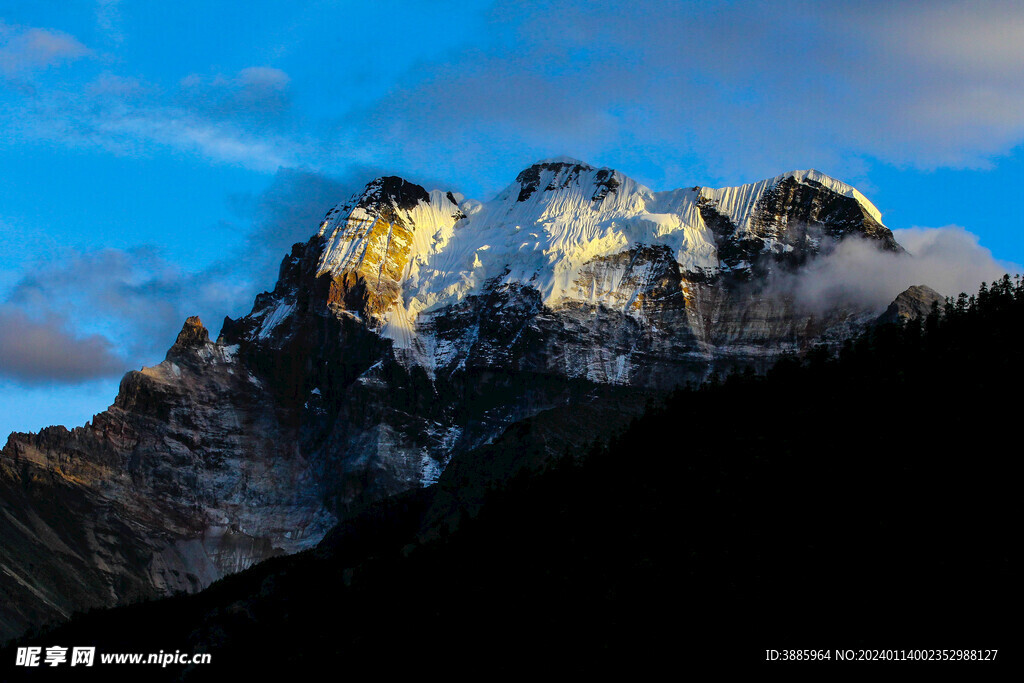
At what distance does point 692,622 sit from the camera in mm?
104250

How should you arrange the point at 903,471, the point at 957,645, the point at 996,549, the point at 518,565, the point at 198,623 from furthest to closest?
the point at 198,623 < the point at 518,565 < the point at 903,471 < the point at 996,549 < the point at 957,645

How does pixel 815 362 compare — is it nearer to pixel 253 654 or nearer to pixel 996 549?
pixel 996 549

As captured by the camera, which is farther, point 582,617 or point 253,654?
point 253,654

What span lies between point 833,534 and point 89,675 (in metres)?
121

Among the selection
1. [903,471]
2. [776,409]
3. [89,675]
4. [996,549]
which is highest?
[776,409]

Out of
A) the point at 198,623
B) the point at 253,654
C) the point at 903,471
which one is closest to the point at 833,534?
the point at 903,471

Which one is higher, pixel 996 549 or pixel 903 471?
pixel 903 471

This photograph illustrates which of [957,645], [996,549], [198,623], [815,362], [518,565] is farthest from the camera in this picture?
[198,623]

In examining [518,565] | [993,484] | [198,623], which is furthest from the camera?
[198,623]

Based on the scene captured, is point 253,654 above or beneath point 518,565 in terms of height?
beneath

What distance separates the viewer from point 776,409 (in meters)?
143

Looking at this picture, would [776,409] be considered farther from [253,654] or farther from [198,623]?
[198,623]

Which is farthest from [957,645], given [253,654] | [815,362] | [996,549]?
[253,654]

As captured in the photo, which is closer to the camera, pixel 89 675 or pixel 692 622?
pixel 692 622
